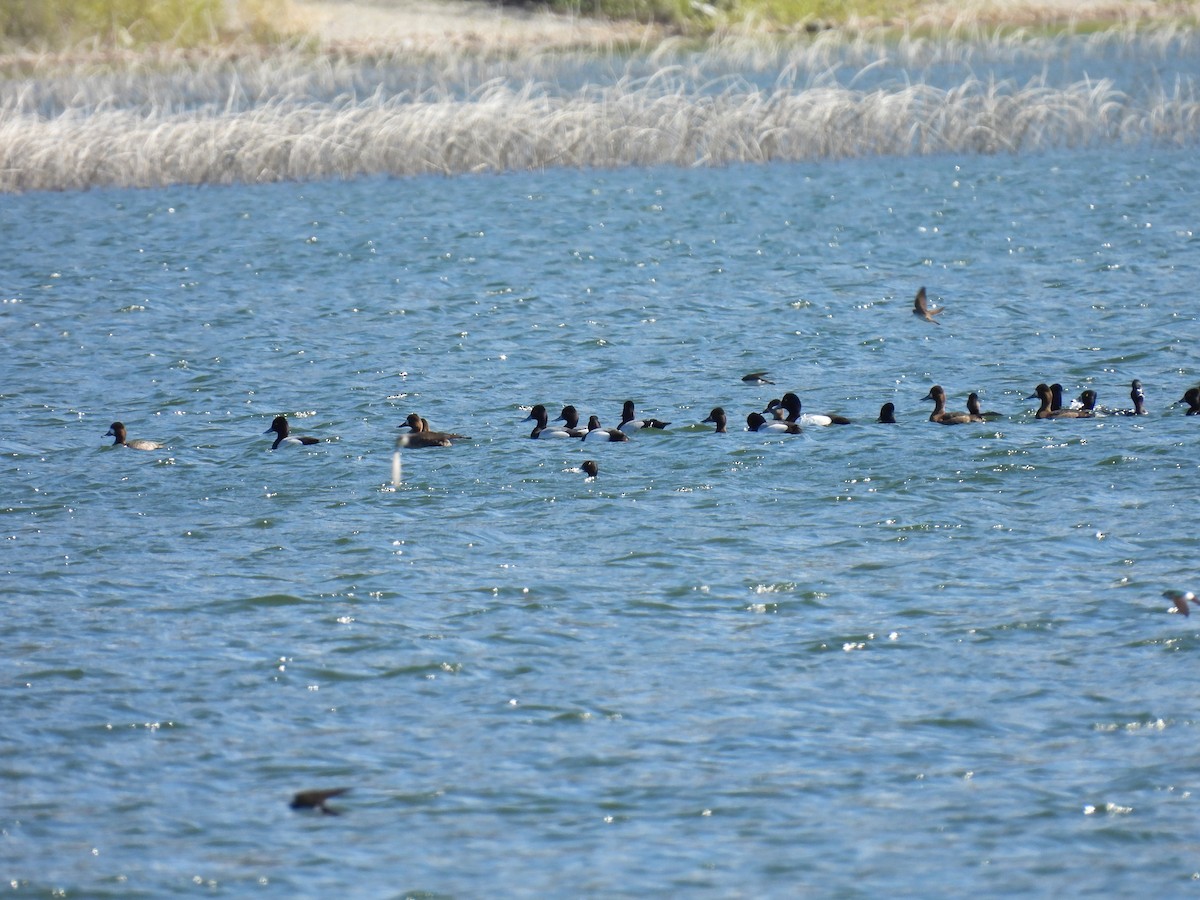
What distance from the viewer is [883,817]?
10.1 m

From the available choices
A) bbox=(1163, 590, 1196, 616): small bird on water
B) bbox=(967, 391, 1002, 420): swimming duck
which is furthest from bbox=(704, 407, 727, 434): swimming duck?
bbox=(1163, 590, 1196, 616): small bird on water

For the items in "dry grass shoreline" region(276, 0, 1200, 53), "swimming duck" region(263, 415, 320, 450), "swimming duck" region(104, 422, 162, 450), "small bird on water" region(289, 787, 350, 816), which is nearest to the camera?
"small bird on water" region(289, 787, 350, 816)

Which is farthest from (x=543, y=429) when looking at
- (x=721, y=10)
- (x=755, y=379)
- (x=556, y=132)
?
(x=721, y=10)

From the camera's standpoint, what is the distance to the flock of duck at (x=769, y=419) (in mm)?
18562

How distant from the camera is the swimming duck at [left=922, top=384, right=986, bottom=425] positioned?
61.3 feet

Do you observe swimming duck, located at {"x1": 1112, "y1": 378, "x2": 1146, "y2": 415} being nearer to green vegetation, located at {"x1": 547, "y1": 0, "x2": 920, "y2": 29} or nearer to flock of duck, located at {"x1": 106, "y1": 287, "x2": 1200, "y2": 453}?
flock of duck, located at {"x1": 106, "y1": 287, "x2": 1200, "y2": 453}

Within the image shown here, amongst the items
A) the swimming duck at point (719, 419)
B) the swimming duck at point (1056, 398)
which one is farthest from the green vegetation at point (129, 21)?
the swimming duck at point (1056, 398)

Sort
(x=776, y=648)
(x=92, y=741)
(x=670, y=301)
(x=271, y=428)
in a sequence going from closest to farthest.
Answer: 1. (x=92, y=741)
2. (x=776, y=648)
3. (x=271, y=428)
4. (x=670, y=301)

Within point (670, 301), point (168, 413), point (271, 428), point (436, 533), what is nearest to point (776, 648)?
point (436, 533)

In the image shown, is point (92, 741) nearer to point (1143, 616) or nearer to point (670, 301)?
point (1143, 616)

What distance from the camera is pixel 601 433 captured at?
18.7 m

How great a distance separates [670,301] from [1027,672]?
16.0m

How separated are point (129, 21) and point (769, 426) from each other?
5335cm

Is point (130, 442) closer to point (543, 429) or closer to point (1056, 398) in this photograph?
point (543, 429)
